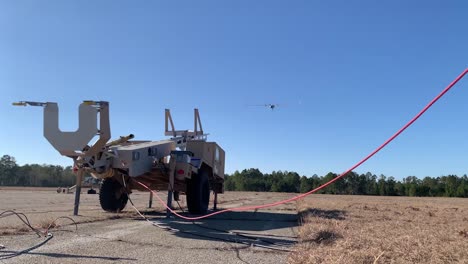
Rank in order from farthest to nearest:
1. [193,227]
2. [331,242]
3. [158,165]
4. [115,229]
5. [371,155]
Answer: [158,165] → [193,227] → [115,229] → [331,242] → [371,155]

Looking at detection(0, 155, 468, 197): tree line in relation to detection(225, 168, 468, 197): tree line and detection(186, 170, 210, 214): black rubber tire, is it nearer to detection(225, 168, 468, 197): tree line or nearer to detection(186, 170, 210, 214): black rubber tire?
detection(225, 168, 468, 197): tree line

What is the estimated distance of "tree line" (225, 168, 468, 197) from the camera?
9644cm

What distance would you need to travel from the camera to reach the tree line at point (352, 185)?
96.4 metres

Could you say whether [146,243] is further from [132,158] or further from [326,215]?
[326,215]

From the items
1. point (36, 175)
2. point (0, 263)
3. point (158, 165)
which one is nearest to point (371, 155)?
point (0, 263)

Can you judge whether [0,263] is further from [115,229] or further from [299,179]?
[299,179]

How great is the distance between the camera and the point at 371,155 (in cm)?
512

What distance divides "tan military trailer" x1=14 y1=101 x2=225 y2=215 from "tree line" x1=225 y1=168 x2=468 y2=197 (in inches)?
3076

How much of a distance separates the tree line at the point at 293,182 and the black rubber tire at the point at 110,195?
73.4 m

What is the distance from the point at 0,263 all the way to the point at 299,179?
103650 millimetres

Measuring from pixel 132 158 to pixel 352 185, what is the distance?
97.2 m

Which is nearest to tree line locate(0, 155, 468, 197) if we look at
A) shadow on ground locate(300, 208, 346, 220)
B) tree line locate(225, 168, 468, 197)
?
tree line locate(225, 168, 468, 197)

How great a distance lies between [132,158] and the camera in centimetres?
1140

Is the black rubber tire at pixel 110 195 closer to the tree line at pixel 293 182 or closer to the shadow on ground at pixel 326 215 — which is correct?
the shadow on ground at pixel 326 215
